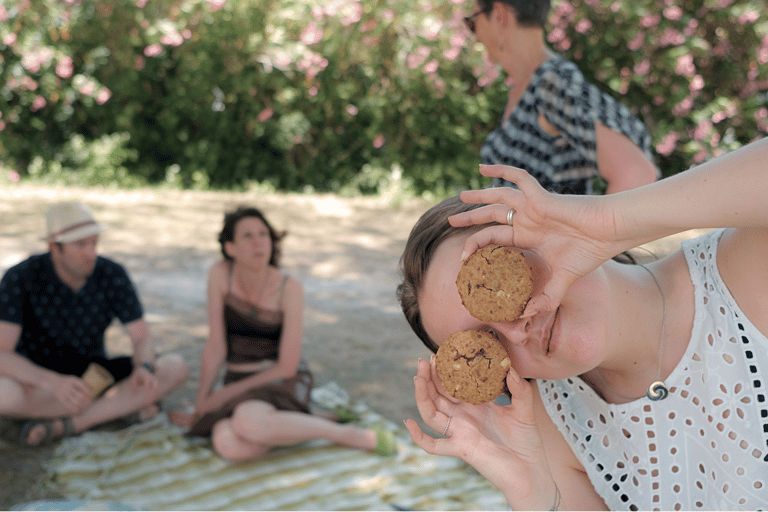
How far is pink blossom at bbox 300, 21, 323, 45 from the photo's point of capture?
9773 millimetres

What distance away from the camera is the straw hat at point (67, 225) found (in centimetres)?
412

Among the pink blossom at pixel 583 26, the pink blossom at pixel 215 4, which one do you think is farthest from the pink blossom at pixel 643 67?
the pink blossom at pixel 215 4

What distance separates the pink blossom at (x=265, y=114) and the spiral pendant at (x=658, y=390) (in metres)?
9.20

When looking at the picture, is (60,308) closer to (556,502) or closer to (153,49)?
(556,502)

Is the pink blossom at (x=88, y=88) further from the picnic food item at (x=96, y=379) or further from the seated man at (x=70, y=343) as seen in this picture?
the picnic food item at (x=96, y=379)

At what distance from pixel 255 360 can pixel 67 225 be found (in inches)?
56.4

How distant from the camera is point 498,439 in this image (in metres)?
1.72

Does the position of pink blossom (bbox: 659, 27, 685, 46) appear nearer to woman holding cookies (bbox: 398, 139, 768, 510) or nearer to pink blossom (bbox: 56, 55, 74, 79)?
woman holding cookies (bbox: 398, 139, 768, 510)

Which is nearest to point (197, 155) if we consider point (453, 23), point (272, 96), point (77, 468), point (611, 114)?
point (272, 96)

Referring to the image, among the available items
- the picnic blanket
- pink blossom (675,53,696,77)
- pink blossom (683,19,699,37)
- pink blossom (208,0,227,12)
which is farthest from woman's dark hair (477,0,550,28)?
pink blossom (208,0,227,12)

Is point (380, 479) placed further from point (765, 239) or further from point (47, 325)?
point (765, 239)

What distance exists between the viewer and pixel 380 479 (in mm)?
3723

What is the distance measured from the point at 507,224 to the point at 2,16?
11.1 m

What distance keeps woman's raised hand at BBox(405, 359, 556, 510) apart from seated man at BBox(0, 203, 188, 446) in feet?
9.84
